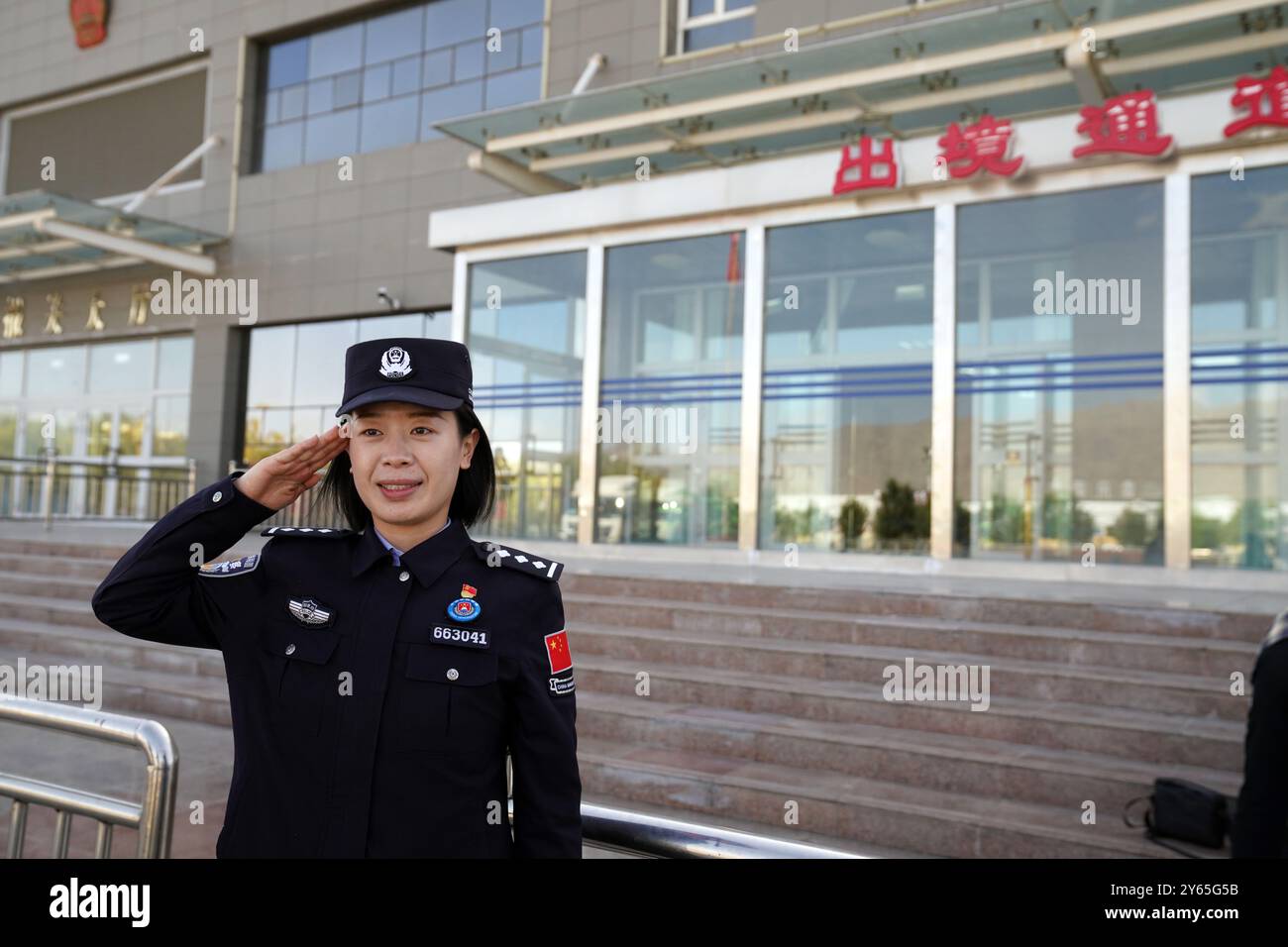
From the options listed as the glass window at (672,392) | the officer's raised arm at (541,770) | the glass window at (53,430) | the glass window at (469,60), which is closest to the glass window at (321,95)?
the glass window at (469,60)

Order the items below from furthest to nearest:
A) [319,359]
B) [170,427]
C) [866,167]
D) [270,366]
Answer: [170,427] → [270,366] → [319,359] → [866,167]

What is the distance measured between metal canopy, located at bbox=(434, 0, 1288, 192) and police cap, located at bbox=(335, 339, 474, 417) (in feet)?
29.5

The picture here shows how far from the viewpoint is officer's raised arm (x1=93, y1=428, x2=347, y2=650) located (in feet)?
5.60

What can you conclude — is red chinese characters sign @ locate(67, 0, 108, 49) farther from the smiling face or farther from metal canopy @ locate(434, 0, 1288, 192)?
the smiling face

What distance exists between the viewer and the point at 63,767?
523 centimetres

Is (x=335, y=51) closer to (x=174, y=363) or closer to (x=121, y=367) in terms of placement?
(x=174, y=363)

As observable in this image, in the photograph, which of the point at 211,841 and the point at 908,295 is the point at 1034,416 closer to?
the point at 908,295

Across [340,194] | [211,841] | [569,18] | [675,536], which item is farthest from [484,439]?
[340,194]

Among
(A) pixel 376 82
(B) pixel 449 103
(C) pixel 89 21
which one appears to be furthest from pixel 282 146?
(C) pixel 89 21

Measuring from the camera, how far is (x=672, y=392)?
11.2 meters

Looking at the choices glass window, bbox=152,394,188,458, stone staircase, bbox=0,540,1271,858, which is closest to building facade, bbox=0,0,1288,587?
glass window, bbox=152,394,188,458

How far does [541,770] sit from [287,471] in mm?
692

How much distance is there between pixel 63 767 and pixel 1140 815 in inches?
208
